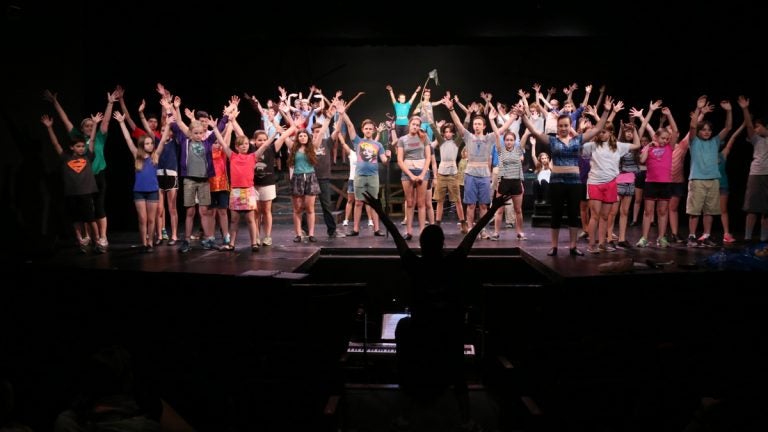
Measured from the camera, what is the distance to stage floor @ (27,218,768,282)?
608 cm

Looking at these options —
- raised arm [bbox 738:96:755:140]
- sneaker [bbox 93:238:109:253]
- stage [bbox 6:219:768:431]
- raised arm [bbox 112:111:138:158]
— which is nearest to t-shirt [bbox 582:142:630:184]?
stage [bbox 6:219:768:431]

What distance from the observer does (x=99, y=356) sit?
254 centimetres

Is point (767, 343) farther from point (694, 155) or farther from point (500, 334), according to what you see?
point (694, 155)

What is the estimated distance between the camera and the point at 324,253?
7633 mm

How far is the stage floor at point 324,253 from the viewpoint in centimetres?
608

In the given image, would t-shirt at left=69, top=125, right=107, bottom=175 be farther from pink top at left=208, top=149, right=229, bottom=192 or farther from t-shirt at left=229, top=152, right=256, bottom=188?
t-shirt at left=229, top=152, right=256, bottom=188

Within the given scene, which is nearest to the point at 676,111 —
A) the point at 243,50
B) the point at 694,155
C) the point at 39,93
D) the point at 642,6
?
the point at 642,6

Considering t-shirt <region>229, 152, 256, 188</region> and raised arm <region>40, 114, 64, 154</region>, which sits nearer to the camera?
t-shirt <region>229, 152, 256, 188</region>

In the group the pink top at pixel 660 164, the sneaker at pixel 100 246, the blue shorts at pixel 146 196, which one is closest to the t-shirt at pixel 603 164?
the pink top at pixel 660 164

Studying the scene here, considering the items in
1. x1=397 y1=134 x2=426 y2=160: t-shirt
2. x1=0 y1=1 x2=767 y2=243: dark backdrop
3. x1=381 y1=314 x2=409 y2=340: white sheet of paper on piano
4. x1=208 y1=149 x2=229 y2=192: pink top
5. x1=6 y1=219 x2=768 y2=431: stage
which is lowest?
x1=381 y1=314 x2=409 y2=340: white sheet of paper on piano

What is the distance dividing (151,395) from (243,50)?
11092 millimetres

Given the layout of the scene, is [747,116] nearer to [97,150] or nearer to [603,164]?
[603,164]

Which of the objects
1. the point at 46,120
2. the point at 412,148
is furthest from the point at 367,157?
the point at 46,120

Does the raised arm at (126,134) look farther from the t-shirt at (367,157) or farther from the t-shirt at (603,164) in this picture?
the t-shirt at (603,164)
